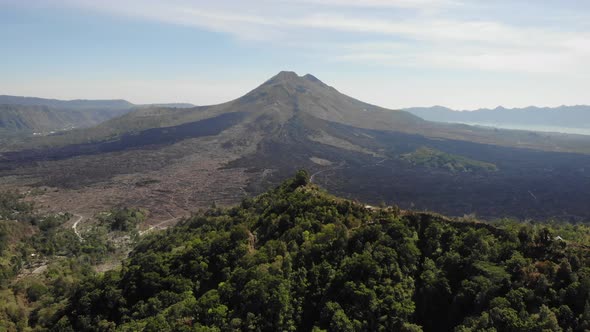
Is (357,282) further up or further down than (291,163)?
further up

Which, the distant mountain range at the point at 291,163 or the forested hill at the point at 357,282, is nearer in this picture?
the forested hill at the point at 357,282

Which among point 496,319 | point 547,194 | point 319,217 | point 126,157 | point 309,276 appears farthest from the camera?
point 126,157

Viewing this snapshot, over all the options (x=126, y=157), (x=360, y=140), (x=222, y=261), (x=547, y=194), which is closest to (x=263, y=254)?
(x=222, y=261)

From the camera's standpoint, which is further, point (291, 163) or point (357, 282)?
point (291, 163)

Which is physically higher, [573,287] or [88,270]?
[573,287]

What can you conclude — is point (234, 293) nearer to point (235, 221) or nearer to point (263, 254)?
point (263, 254)

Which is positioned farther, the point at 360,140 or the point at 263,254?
the point at 360,140
